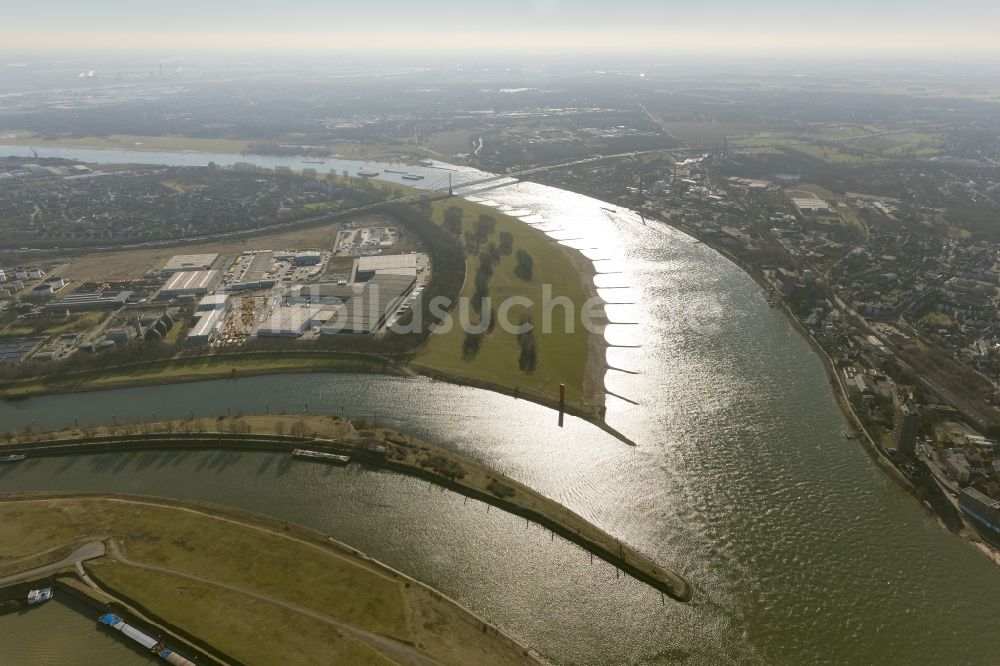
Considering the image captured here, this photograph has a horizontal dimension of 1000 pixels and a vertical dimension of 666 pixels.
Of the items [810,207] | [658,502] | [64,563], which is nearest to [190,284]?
[64,563]

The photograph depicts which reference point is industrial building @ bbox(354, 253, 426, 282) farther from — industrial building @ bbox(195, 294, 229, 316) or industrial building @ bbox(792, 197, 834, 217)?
industrial building @ bbox(792, 197, 834, 217)

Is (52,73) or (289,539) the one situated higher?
(52,73)

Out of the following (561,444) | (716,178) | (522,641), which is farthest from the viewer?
(716,178)

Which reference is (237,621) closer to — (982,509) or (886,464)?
(886,464)

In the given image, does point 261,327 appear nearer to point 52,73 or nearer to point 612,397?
point 612,397

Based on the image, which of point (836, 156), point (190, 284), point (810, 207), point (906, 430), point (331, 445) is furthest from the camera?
point (836, 156)

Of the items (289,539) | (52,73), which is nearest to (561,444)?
(289,539)
